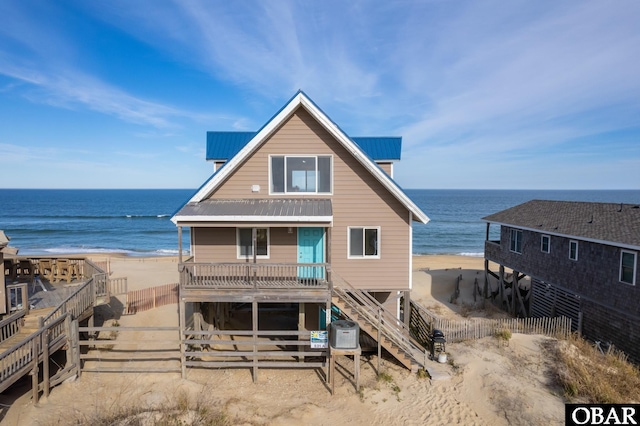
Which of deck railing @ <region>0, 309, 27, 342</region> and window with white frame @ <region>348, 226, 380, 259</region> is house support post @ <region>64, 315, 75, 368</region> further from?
window with white frame @ <region>348, 226, 380, 259</region>

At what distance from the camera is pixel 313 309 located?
16.7 metres

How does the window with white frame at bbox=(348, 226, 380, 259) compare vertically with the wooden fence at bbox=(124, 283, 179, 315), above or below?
above

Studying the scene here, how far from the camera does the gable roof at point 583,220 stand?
16281 millimetres

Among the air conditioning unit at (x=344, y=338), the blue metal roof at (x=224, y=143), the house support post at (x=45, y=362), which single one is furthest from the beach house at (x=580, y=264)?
the house support post at (x=45, y=362)

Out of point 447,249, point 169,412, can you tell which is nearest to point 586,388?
point 169,412

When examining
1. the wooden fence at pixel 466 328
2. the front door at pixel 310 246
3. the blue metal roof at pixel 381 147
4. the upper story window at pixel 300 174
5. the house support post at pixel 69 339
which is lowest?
the wooden fence at pixel 466 328

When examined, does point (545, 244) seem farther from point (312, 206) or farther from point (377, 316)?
point (312, 206)

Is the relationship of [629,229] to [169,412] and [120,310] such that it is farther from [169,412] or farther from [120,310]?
[120,310]

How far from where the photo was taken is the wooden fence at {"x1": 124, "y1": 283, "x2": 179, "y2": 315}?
1995cm

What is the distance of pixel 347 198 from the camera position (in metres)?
14.8

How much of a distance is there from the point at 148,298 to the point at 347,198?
44.5 ft

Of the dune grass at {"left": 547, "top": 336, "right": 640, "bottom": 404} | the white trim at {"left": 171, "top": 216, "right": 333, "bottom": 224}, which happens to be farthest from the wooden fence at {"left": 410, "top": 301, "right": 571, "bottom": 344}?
the white trim at {"left": 171, "top": 216, "right": 333, "bottom": 224}

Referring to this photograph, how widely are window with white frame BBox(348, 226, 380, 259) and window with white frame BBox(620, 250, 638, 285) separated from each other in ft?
35.0

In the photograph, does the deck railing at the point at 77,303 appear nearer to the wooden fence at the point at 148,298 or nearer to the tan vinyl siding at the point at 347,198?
the tan vinyl siding at the point at 347,198
